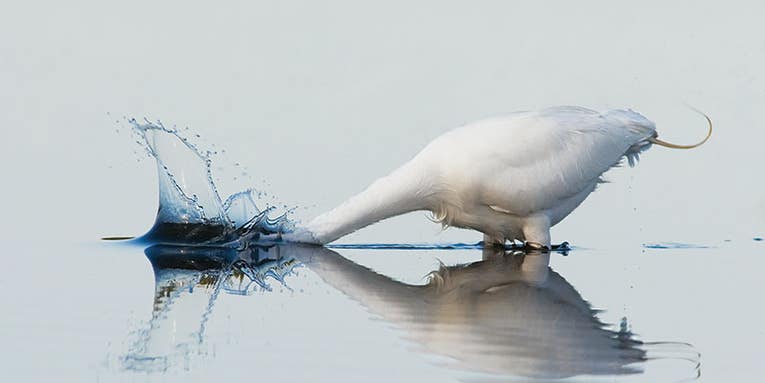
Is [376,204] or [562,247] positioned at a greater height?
[376,204]

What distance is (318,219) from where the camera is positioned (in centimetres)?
1648

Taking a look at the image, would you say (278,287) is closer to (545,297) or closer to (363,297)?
(363,297)

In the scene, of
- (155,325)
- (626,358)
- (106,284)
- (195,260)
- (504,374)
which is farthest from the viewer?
(195,260)

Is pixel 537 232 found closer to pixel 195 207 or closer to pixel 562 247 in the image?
pixel 562 247

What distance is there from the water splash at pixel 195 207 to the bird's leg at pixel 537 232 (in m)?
2.71

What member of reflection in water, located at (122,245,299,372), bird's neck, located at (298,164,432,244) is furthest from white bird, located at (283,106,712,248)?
reflection in water, located at (122,245,299,372)

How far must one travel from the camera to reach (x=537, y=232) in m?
17.2

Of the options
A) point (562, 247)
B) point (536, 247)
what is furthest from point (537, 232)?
point (562, 247)

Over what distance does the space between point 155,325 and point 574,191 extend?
7398 mm

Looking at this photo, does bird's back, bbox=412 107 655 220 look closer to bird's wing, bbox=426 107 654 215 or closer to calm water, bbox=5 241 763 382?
bird's wing, bbox=426 107 654 215

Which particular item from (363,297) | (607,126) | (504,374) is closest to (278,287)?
(363,297)

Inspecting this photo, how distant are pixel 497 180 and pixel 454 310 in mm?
4700

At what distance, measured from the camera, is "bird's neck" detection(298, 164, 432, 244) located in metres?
16.2

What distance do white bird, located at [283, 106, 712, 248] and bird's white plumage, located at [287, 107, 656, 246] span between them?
0.04 ft
